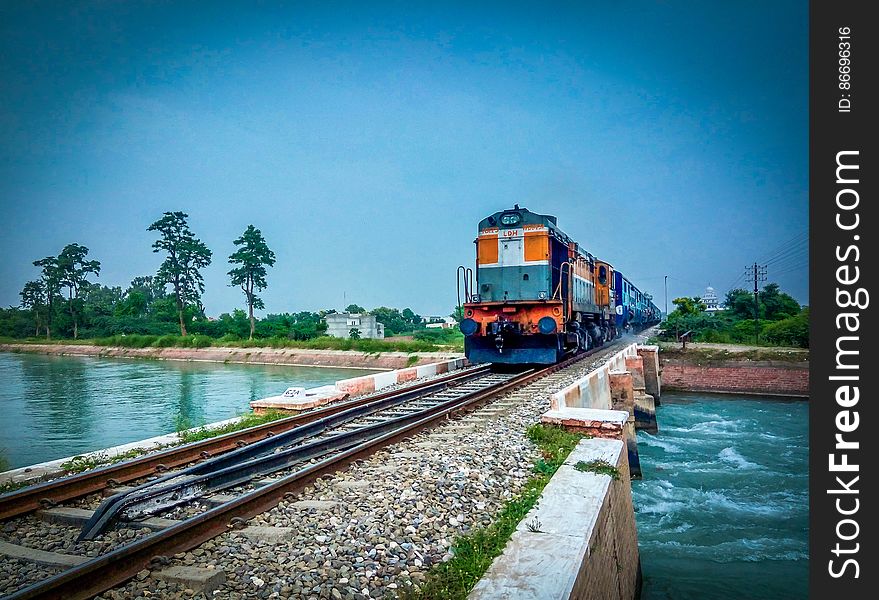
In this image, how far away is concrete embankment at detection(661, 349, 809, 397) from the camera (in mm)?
22844

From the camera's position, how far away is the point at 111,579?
311 cm

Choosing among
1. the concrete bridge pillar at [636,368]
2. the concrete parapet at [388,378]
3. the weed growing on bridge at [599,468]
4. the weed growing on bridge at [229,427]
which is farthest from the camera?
the concrete bridge pillar at [636,368]

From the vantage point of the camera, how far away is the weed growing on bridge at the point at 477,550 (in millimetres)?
3031

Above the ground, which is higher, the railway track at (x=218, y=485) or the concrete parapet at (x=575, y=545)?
the railway track at (x=218, y=485)

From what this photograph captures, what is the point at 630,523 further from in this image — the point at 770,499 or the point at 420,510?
the point at 770,499

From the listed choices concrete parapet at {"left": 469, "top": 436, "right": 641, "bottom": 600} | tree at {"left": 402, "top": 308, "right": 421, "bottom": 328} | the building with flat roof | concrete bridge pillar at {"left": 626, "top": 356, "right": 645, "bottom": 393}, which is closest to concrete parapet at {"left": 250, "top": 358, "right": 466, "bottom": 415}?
concrete parapet at {"left": 469, "top": 436, "right": 641, "bottom": 600}

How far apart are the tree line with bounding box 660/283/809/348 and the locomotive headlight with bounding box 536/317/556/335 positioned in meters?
13.3

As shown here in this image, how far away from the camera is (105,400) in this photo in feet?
57.2

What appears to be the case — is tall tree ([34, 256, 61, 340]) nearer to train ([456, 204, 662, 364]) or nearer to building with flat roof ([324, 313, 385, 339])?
train ([456, 204, 662, 364])

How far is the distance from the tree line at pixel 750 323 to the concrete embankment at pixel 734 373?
1.76m

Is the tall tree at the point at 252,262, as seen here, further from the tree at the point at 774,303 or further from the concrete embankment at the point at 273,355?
the tree at the point at 774,303

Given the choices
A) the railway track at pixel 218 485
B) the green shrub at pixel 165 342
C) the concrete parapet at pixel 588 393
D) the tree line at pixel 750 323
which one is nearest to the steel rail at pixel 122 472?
the railway track at pixel 218 485

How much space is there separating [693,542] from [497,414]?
10.3 feet

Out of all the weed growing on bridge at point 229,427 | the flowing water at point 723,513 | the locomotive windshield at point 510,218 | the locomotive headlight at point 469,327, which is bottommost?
the flowing water at point 723,513
